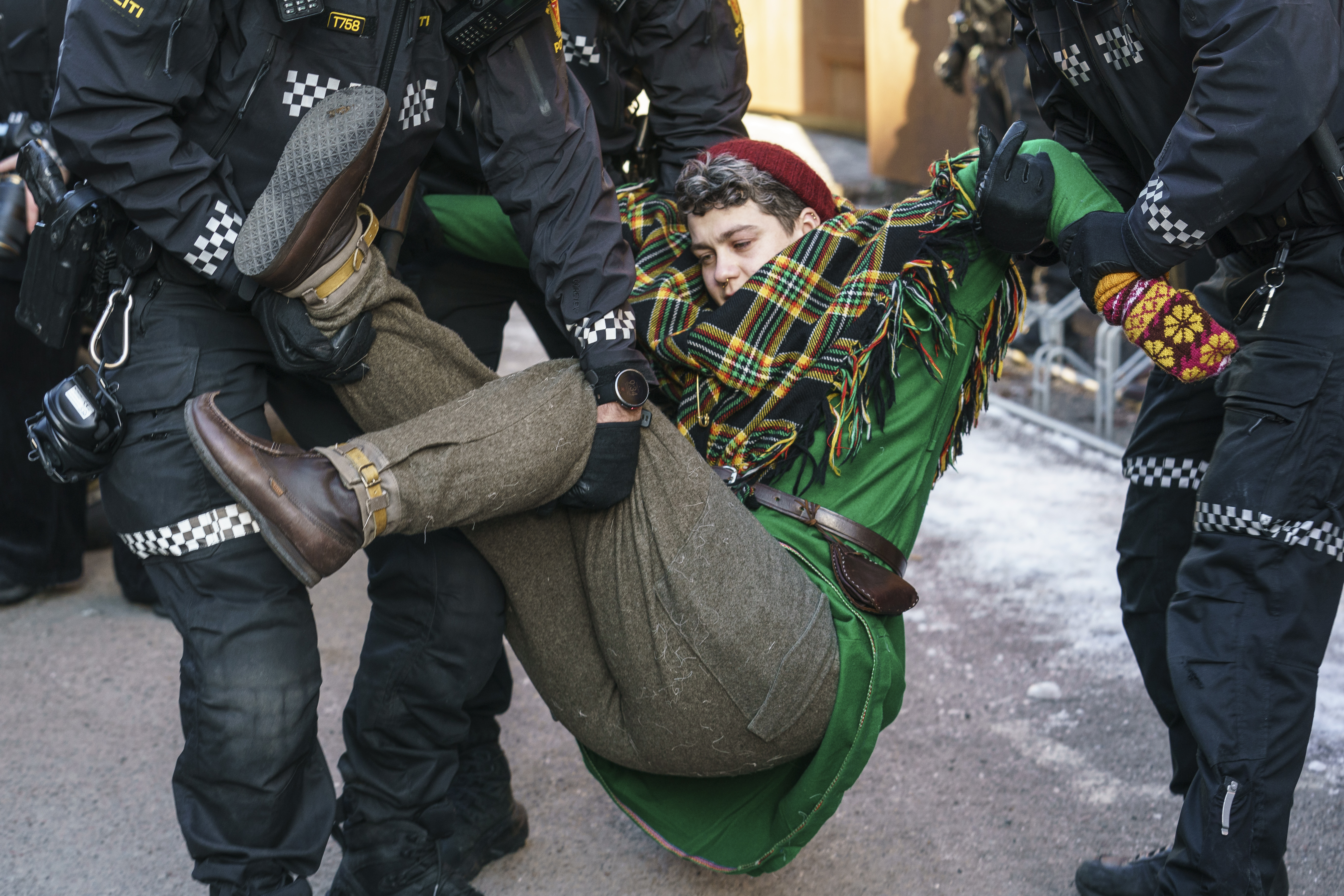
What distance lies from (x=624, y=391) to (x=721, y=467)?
1.25 feet

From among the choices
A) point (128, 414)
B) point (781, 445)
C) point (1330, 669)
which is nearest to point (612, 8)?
point (781, 445)

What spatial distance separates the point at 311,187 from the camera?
76.6 inches

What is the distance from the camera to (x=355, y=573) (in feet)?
14.4

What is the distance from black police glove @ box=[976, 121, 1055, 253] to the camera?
222 cm

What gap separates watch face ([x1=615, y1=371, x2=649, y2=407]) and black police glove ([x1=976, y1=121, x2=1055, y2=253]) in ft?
2.29

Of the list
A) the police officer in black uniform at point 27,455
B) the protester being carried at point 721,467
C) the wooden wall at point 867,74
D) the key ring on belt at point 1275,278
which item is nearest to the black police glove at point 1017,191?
the protester being carried at point 721,467

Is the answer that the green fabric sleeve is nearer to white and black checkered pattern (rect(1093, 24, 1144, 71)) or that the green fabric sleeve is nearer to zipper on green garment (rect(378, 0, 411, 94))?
zipper on green garment (rect(378, 0, 411, 94))

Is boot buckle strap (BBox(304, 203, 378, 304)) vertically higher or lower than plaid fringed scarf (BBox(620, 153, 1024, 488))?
higher

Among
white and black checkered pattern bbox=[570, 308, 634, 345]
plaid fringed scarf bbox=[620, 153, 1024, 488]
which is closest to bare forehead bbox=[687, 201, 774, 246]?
plaid fringed scarf bbox=[620, 153, 1024, 488]

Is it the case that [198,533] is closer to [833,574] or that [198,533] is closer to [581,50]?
[833,574]

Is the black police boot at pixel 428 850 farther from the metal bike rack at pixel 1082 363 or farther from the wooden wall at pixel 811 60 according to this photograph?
the wooden wall at pixel 811 60

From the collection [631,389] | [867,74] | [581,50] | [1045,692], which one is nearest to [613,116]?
[581,50]

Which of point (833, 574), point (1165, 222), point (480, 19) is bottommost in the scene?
point (833, 574)

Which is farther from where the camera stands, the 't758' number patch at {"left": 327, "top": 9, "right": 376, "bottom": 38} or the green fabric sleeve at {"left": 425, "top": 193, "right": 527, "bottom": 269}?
the green fabric sleeve at {"left": 425, "top": 193, "right": 527, "bottom": 269}
